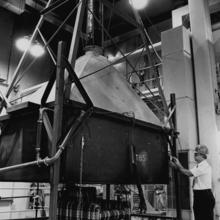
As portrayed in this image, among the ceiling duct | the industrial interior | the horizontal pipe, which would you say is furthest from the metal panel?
the ceiling duct

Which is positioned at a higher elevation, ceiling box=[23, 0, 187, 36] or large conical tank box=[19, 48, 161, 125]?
ceiling box=[23, 0, 187, 36]

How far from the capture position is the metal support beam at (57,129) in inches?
79.9

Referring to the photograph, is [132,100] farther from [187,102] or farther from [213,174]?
[213,174]

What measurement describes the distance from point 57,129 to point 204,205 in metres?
2.91

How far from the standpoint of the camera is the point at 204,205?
13.3 feet

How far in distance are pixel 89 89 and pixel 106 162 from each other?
29.1 inches

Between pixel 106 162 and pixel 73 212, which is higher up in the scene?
pixel 106 162

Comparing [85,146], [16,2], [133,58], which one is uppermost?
[16,2]

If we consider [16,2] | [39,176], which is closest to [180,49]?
[39,176]

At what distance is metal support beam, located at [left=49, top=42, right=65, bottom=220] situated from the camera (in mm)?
2030

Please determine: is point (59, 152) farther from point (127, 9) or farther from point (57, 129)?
point (127, 9)

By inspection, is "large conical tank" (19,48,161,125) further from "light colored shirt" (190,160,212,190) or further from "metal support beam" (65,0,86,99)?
"light colored shirt" (190,160,212,190)

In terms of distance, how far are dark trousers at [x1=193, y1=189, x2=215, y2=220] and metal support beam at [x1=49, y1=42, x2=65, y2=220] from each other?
2769mm

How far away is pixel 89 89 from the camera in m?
2.76
